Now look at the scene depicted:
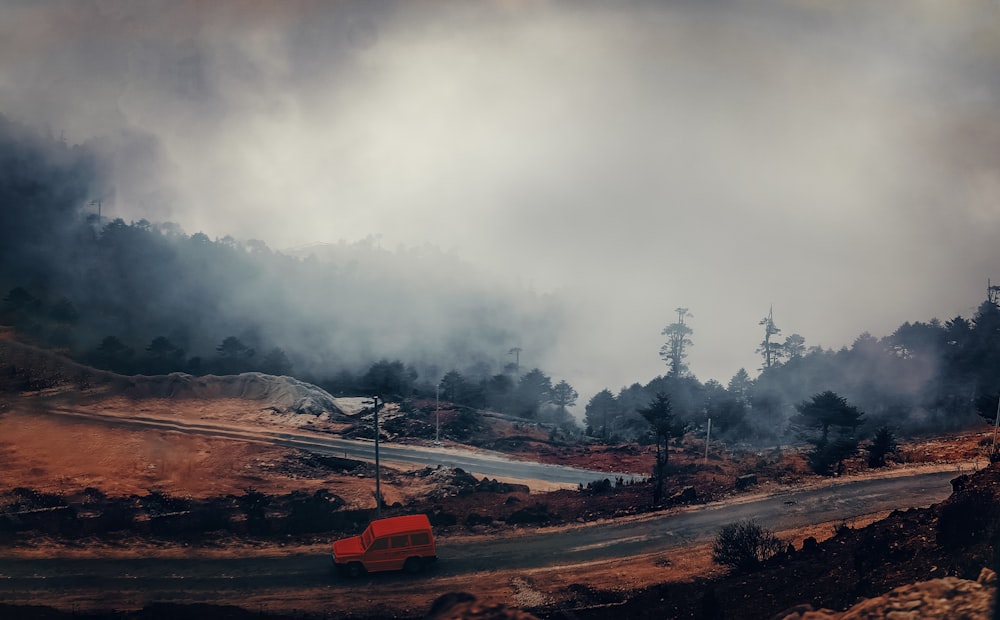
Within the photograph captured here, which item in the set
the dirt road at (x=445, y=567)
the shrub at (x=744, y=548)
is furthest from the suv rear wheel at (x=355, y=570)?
the shrub at (x=744, y=548)

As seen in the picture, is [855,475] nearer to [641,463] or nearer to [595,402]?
[641,463]

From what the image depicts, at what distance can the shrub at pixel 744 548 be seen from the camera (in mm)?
22484

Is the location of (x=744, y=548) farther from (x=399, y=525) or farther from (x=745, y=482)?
(x=399, y=525)

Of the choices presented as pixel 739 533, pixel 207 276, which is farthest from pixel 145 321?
pixel 739 533

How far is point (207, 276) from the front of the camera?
120 metres

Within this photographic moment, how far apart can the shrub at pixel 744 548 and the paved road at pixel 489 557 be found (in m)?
3.43

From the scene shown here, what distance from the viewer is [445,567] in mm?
25625

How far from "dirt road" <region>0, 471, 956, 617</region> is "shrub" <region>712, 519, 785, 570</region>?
9.97 feet

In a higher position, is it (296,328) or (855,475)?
(296,328)

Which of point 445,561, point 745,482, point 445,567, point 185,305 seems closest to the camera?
point 445,567

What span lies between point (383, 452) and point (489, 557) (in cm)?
3329

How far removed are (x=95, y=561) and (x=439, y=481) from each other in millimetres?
23016

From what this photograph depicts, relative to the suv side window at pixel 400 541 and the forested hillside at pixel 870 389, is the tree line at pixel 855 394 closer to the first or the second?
the forested hillside at pixel 870 389

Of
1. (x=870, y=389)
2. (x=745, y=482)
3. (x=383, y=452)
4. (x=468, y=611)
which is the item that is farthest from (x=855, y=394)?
(x=468, y=611)
